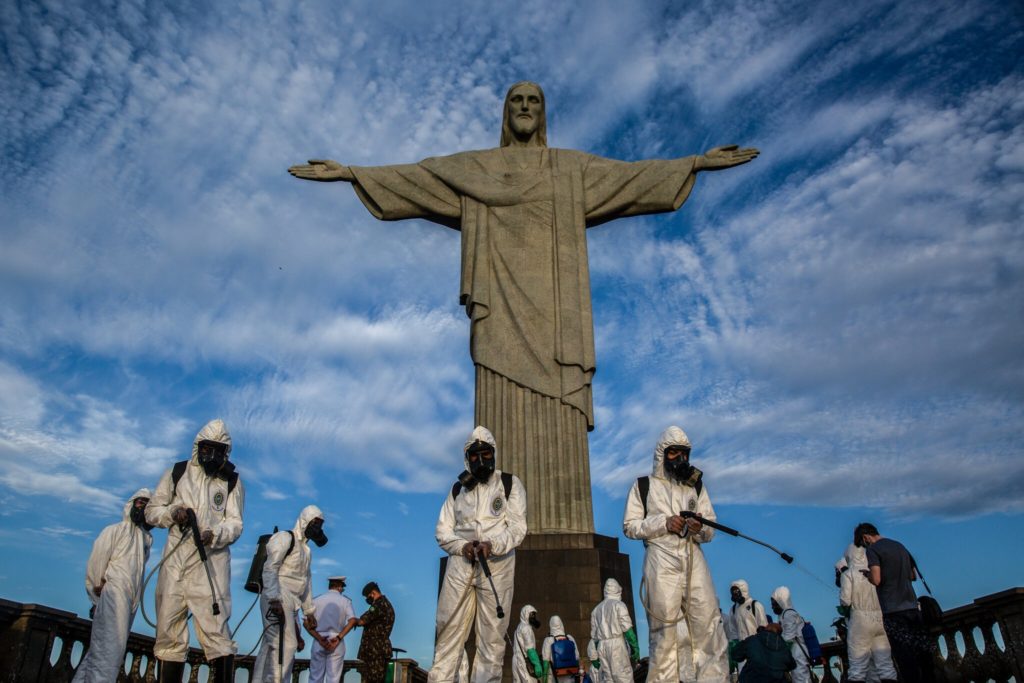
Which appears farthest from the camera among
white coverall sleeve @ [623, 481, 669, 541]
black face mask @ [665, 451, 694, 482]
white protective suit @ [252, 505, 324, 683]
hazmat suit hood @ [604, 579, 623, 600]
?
hazmat suit hood @ [604, 579, 623, 600]

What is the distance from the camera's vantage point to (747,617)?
43.2 ft

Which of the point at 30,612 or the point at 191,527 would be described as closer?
the point at 191,527

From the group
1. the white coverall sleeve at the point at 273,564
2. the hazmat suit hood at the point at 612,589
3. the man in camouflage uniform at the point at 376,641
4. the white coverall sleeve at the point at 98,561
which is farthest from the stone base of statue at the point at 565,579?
the white coverall sleeve at the point at 98,561

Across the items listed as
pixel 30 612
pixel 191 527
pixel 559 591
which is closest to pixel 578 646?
pixel 559 591

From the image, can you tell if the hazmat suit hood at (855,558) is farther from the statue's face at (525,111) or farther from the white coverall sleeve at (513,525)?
the statue's face at (525,111)

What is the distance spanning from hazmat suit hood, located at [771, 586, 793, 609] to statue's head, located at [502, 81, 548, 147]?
9167mm

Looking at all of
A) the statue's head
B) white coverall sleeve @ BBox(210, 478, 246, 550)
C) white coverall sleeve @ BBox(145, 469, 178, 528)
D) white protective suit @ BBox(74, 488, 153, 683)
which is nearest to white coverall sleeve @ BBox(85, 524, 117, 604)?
white protective suit @ BBox(74, 488, 153, 683)

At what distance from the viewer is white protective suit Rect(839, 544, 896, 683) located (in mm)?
10492

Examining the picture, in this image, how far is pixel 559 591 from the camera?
37.8 ft

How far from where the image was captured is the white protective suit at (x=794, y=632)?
11.8 meters

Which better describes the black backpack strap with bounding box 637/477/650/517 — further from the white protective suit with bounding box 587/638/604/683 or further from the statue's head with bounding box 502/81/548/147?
the statue's head with bounding box 502/81/548/147

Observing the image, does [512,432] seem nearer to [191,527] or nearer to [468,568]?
[468,568]

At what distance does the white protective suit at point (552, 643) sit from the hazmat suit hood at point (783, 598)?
4028 millimetres

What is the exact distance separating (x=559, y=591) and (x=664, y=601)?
454cm
